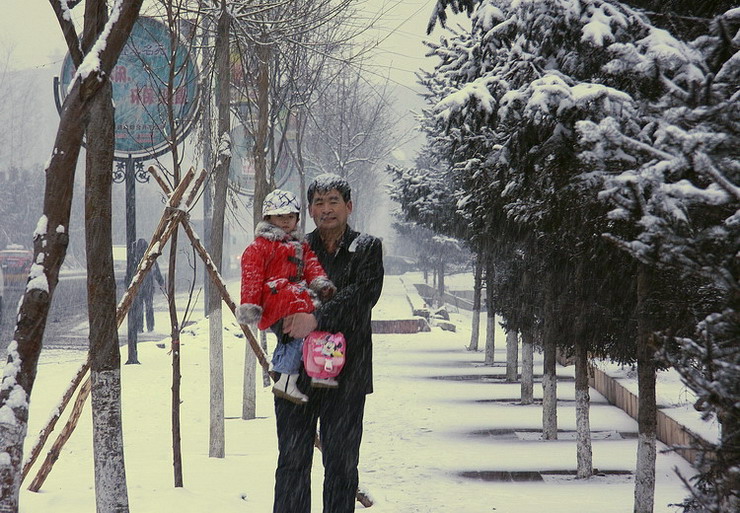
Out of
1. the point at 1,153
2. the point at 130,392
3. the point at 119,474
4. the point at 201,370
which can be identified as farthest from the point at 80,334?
the point at 1,153

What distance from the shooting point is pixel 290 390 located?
169 inches

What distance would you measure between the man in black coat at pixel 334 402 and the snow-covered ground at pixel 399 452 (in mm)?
2082

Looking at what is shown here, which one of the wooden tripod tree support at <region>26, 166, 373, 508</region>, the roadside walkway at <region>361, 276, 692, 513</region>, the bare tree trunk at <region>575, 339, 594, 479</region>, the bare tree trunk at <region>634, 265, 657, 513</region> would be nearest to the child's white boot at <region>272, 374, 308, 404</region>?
the wooden tripod tree support at <region>26, 166, 373, 508</region>

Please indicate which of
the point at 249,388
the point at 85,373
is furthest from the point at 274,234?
the point at 249,388

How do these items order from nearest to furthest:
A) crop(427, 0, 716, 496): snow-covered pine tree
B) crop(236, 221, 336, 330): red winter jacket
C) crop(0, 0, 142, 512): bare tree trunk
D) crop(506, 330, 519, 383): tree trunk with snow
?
crop(0, 0, 142, 512): bare tree trunk < crop(236, 221, 336, 330): red winter jacket < crop(427, 0, 716, 496): snow-covered pine tree < crop(506, 330, 519, 383): tree trunk with snow

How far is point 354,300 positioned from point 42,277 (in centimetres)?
139

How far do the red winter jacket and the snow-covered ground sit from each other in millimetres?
2312

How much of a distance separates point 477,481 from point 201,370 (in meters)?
9.57

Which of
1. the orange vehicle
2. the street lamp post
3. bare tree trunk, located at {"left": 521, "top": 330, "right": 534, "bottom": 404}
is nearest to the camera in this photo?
bare tree trunk, located at {"left": 521, "top": 330, "right": 534, "bottom": 404}

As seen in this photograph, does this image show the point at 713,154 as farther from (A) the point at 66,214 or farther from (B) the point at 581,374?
(B) the point at 581,374

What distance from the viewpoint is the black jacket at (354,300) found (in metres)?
4.34

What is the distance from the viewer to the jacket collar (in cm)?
441

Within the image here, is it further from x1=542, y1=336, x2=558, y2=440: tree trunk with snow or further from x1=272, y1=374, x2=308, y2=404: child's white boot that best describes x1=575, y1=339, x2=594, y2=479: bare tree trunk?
x1=272, y1=374, x2=308, y2=404: child's white boot

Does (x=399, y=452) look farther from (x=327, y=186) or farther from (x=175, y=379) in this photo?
(x=327, y=186)
